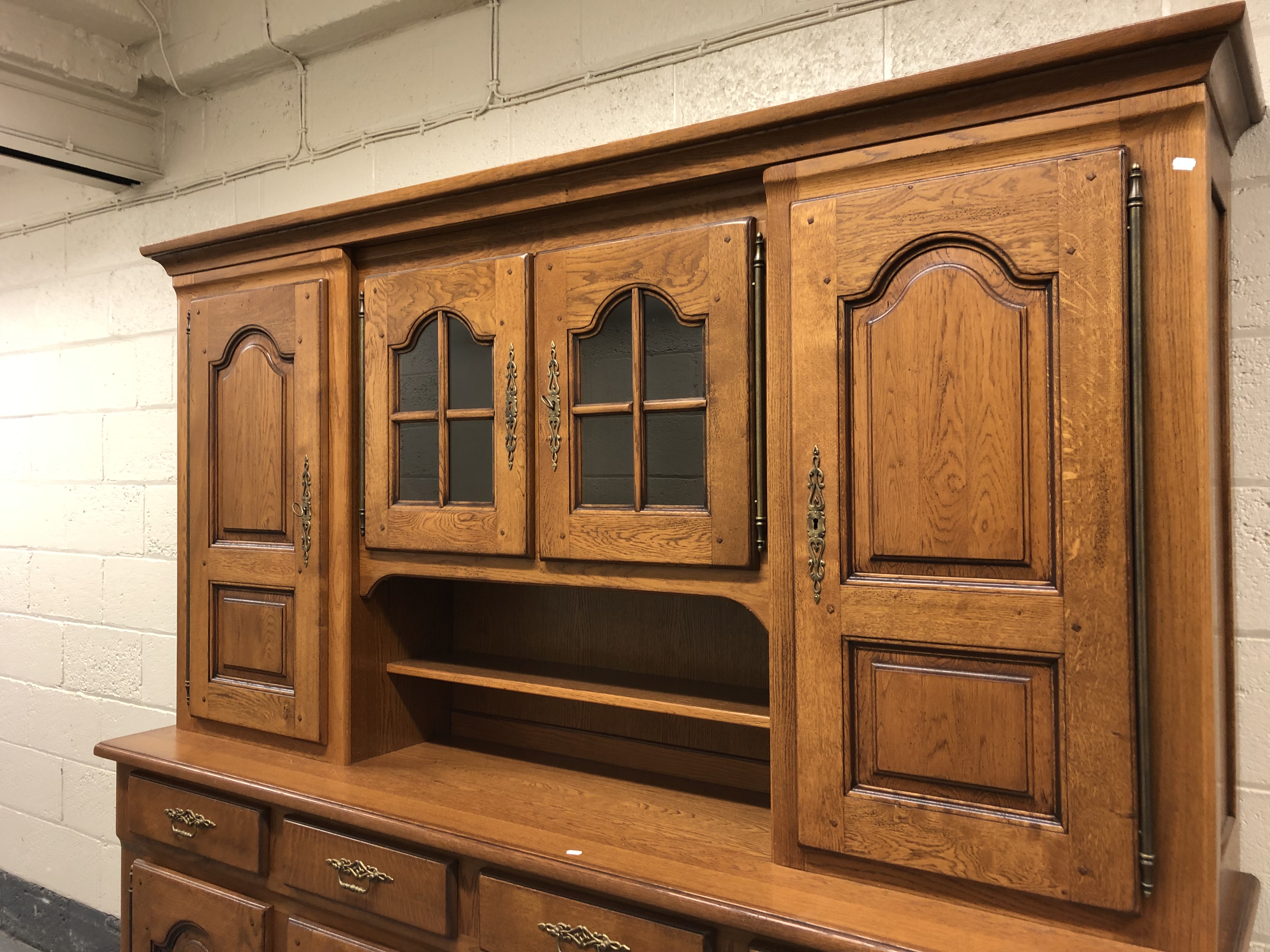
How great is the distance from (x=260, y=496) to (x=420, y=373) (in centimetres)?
54

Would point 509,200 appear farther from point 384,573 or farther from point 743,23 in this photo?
point 384,573

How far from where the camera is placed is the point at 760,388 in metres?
1.53

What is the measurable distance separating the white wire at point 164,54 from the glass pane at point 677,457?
2191 mm

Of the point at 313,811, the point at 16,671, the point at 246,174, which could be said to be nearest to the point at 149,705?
the point at 16,671

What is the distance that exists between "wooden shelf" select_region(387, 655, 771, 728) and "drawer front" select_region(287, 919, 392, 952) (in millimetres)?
537

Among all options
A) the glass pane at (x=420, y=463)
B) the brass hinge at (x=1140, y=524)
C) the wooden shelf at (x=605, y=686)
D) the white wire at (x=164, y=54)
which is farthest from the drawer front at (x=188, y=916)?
the white wire at (x=164, y=54)

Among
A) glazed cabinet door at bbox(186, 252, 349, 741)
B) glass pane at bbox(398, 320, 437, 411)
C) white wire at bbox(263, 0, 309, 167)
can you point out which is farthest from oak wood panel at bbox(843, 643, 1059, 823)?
white wire at bbox(263, 0, 309, 167)

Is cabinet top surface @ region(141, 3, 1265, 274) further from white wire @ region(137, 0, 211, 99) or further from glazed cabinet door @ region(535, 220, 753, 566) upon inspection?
white wire @ region(137, 0, 211, 99)

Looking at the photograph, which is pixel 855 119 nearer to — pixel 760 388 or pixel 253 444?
pixel 760 388

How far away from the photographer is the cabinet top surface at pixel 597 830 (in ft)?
4.24

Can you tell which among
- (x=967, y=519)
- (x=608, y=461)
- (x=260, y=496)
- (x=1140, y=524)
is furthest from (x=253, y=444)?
(x=1140, y=524)

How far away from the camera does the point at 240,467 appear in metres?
2.20

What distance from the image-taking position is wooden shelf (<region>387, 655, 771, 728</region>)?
1.67 meters

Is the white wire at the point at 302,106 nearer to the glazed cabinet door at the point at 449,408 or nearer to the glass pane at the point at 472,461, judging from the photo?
the glazed cabinet door at the point at 449,408
